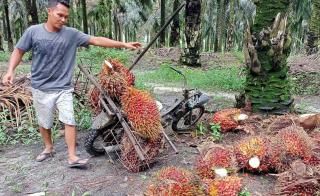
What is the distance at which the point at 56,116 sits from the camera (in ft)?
21.2

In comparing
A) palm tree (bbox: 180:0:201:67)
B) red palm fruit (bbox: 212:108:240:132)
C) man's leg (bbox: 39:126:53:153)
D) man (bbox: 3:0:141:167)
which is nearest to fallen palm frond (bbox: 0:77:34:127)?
man's leg (bbox: 39:126:53:153)

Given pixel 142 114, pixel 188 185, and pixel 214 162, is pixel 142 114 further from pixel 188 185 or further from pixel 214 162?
pixel 188 185

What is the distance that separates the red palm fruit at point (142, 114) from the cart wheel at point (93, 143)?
0.47m

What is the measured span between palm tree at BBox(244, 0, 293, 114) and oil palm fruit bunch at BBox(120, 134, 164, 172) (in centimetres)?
223

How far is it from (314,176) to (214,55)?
37.5 ft

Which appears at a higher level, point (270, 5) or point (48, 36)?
point (270, 5)

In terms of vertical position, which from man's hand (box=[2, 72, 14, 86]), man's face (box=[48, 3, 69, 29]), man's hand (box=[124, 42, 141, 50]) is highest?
man's face (box=[48, 3, 69, 29])

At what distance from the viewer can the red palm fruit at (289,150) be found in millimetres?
4211

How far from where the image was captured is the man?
4.56 meters

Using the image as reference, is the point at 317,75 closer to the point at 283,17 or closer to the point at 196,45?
the point at 196,45

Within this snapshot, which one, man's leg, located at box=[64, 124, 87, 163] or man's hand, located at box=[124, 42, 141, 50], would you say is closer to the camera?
man's leg, located at box=[64, 124, 87, 163]

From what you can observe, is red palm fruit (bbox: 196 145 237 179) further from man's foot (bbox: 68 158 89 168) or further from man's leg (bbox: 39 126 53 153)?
man's leg (bbox: 39 126 53 153)

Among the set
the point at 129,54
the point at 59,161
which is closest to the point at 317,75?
the point at 129,54

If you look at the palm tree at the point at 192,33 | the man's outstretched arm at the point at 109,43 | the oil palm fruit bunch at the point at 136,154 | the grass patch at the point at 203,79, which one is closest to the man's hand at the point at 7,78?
the man's outstretched arm at the point at 109,43
